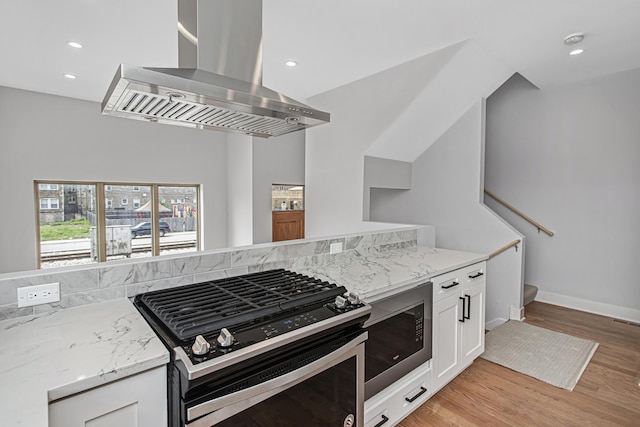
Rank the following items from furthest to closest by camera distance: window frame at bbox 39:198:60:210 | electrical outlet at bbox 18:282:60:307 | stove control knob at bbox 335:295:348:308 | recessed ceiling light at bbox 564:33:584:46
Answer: window frame at bbox 39:198:60:210, recessed ceiling light at bbox 564:33:584:46, stove control knob at bbox 335:295:348:308, electrical outlet at bbox 18:282:60:307

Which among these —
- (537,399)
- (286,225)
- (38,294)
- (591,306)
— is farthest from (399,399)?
(286,225)

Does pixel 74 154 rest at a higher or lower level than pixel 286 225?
higher

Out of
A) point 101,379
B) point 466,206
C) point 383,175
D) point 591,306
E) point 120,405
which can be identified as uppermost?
point 383,175

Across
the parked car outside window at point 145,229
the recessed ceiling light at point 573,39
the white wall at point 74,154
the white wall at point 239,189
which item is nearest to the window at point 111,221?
the parked car outside window at point 145,229

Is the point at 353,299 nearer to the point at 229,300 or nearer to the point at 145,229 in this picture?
the point at 229,300

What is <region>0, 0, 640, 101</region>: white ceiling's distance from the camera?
7.80 feet

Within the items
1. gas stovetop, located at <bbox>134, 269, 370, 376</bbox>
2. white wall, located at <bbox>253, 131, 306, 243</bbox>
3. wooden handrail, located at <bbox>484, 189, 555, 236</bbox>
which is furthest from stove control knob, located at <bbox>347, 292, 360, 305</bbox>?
white wall, located at <bbox>253, 131, 306, 243</bbox>

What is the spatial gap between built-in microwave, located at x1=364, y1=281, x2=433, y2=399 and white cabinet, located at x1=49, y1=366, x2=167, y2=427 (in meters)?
0.94

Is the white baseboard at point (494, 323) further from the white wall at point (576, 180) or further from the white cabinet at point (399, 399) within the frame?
the white cabinet at point (399, 399)

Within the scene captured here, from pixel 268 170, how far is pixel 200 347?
15.7 feet

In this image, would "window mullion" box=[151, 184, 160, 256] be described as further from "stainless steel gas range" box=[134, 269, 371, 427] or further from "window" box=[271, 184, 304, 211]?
"stainless steel gas range" box=[134, 269, 371, 427]

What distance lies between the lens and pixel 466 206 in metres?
3.86

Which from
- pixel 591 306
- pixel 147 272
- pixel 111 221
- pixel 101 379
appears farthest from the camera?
pixel 111 221

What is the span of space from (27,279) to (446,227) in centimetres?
388
